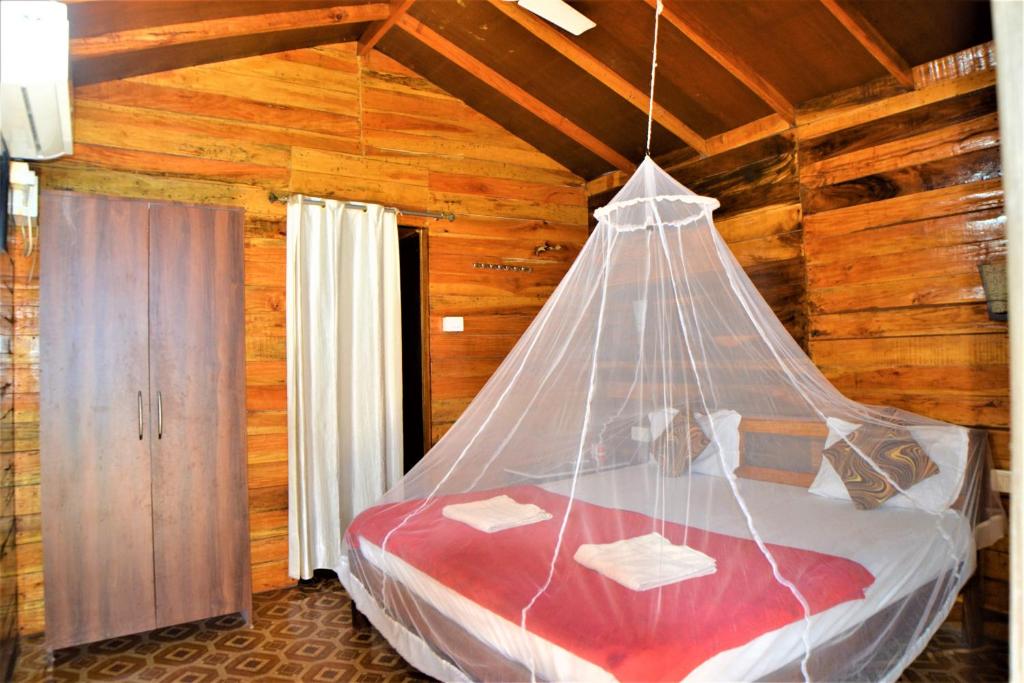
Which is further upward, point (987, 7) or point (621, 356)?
point (987, 7)

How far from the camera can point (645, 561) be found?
2.17m

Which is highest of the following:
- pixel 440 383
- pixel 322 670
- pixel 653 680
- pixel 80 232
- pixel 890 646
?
pixel 80 232

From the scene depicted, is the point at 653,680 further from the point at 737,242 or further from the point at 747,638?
the point at 737,242

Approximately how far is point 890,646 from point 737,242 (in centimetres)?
257

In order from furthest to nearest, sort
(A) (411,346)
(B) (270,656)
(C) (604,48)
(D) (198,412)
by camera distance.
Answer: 1. (A) (411,346)
2. (C) (604,48)
3. (D) (198,412)
4. (B) (270,656)

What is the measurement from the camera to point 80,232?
Result: 3.14 metres

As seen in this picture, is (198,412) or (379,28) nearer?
(198,412)

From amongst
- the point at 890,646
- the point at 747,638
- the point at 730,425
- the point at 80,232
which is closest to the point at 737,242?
the point at 730,425

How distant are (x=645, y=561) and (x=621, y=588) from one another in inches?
6.0

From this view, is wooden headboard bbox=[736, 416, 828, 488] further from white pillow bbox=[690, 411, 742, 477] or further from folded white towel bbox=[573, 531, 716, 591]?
folded white towel bbox=[573, 531, 716, 591]

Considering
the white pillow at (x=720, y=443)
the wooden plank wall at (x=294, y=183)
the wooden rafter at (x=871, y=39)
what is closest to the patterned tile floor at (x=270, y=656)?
the wooden plank wall at (x=294, y=183)

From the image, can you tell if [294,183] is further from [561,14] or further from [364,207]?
[561,14]

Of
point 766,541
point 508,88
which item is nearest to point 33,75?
point 508,88

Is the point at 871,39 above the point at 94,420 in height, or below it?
above
